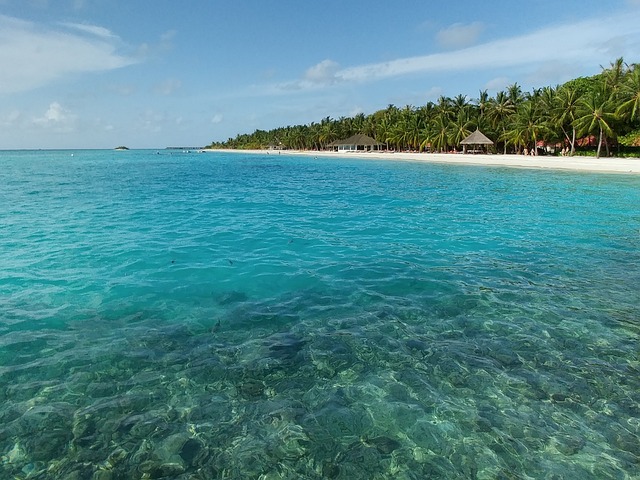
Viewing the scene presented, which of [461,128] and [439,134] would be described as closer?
[461,128]

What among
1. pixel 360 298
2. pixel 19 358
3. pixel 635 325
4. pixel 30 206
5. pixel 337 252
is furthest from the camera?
pixel 30 206

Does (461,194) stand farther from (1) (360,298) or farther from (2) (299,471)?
(2) (299,471)

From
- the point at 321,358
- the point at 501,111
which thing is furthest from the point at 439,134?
the point at 321,358

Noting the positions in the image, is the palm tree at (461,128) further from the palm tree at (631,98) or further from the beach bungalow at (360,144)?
the beach bungalow at (360,144)

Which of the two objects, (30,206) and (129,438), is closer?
(129,438)

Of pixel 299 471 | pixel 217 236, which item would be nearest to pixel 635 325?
pixel 299 471

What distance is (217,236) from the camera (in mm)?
15672

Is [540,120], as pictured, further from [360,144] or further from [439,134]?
[360,144]

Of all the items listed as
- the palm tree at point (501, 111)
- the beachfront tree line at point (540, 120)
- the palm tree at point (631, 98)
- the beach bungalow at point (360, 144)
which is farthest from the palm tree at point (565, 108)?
the beach bungalow at point (360, 144)

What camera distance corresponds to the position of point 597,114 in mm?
48594

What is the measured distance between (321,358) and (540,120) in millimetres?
64647

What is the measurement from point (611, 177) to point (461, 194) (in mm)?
17719

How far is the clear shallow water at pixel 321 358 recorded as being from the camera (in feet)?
14.7

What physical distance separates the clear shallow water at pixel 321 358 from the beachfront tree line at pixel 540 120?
45.2 metres
